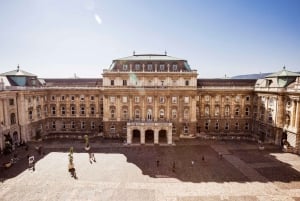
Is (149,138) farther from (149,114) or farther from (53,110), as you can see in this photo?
(53,110)

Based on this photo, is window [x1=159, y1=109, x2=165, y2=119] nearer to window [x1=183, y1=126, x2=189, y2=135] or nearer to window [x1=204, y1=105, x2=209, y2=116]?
window [x1=183, y1=126, x2=189, y2=135]

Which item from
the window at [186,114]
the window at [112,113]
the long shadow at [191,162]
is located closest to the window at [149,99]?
the window at [186,114]

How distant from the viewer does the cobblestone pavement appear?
2891 centimetres

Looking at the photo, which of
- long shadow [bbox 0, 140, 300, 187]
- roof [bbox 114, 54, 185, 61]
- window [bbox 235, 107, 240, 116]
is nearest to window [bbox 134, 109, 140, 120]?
long shadow [bbox 0, 140, 300, 187]

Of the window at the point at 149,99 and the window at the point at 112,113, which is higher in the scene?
the window at the point at 149,99

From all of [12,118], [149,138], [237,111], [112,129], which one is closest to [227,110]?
[237,111]

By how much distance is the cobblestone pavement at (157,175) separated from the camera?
28.9 metres

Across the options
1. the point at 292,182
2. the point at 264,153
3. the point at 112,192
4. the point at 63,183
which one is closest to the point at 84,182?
the point at 63,183

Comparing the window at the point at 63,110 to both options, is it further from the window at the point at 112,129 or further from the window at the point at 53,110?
the window at the point at 112,129

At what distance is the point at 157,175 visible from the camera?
34.9 metres

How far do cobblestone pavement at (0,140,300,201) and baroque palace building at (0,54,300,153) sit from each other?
7309 mm

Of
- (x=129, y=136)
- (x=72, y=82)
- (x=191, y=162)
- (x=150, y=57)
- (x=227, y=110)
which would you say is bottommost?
(x=191, y=162)

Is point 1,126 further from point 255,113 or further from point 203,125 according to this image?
point 255,113

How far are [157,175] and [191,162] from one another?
29.5 feet
